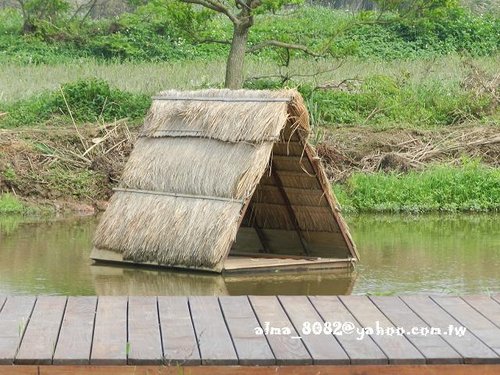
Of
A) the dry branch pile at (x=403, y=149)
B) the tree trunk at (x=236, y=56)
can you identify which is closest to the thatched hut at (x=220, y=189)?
the dry branch pile at (x=403, y=149)

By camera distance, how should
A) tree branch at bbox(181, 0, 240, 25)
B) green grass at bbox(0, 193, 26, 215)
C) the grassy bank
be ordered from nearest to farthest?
green grass at bbox(0, 193, 26, 215) → tree branch at bbox(181, 0, 240, 25) → the grassy bank

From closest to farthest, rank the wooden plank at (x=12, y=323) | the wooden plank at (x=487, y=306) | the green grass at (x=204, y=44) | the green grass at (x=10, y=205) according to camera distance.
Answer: the wooden plank at (x=12, y=323), the wooden plank at (x=487, y=306), the green grass at (x=10, y=205), the green grass at (x=204, y=44)

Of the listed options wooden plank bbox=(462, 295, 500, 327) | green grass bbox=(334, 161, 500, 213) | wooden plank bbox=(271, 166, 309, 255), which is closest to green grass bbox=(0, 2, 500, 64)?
green grass bbox=(334, 161, 500, 213)

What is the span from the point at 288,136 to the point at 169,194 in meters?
1.17

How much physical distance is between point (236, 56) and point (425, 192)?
14.1 ft

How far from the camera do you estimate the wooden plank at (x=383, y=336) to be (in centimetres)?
573

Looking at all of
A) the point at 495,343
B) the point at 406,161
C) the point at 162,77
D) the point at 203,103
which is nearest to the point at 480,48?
the point at 162,77

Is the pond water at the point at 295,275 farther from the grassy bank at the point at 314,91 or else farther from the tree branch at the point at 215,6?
the tree branch at the point at 215,6

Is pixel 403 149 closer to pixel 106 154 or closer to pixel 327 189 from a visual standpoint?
pixel 106 154

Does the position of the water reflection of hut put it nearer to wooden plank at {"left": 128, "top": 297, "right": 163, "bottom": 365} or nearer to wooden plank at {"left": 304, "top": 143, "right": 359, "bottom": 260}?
wooden plank at {"left": 304, "top": 143, "right": 359, "bottom": 260}

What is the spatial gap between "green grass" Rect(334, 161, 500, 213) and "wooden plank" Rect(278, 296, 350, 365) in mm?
7475

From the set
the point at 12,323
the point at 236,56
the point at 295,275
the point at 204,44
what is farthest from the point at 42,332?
the point at 204,44

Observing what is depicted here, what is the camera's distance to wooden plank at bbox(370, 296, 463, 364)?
18.9 ft

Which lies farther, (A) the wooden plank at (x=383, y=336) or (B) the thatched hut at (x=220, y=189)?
(B) the thatched hut at (x=220, y=189)
